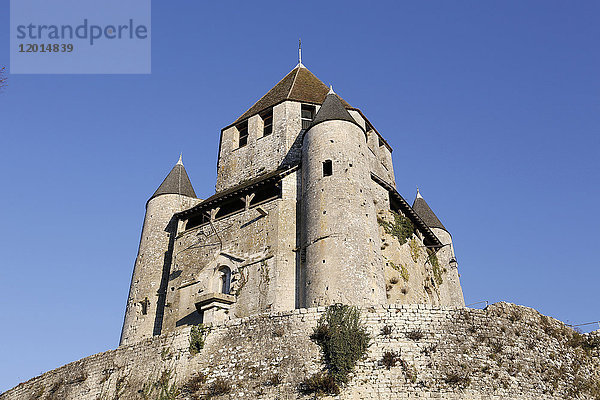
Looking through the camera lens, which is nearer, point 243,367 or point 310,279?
point 243,367

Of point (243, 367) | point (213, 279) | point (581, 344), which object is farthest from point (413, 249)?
point (243, 367)

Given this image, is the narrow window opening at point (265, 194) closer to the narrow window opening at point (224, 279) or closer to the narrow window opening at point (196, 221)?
the narrow window opening at point (196, 221)

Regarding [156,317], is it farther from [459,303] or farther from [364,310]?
[459,303]

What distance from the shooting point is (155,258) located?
25.0 meters

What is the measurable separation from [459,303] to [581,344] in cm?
1221

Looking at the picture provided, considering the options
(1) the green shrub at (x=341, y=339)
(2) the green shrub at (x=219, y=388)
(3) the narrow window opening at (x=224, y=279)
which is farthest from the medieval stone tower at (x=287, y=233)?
(2) the green shrub at (x=219, y=388)

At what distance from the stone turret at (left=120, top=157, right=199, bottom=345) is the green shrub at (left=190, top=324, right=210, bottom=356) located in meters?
7.54

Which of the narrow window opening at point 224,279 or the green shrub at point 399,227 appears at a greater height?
the green shrub at point 399,227

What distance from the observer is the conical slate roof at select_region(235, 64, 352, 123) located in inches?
1088

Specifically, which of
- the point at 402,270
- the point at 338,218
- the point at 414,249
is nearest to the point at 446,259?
the point at 414,249

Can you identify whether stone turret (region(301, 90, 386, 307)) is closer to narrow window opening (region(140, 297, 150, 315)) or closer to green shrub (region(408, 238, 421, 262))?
green shrub (region(408, 238, 421, 262))

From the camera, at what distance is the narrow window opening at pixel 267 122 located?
27.3 metres

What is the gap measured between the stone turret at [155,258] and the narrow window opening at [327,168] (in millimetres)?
8048

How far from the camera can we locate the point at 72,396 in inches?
672
